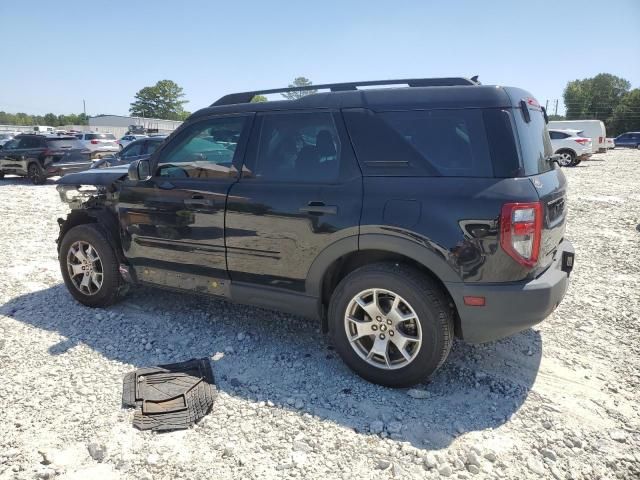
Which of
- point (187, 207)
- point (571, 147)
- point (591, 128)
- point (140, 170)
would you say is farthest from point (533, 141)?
point (591, 128)

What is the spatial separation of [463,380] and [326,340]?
1.17 meters

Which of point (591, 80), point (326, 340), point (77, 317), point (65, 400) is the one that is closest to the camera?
point (65, 400)

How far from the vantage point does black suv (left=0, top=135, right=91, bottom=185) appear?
47.7ft

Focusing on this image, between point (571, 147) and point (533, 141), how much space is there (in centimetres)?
2066

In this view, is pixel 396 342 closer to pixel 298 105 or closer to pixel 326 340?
pixel 326 340

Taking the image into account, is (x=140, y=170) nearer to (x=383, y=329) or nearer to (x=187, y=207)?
(x=187, y=207)

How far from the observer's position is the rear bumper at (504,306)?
271 cm

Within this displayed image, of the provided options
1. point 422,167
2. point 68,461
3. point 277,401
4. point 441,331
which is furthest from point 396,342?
point 68,461

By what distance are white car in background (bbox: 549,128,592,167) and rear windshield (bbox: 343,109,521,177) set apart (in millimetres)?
20294

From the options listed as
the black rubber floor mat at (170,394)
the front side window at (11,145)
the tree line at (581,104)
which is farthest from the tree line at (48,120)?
the black rubber floor mat at (170,394)

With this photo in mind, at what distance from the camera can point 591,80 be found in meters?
78.1

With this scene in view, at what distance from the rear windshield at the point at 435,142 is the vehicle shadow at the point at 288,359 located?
149 cm

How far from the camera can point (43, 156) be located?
14.5 m

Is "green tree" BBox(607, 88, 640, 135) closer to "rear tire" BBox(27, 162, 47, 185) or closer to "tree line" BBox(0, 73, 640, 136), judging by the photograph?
"tree line" BBox(0, 73, 640, 136)
